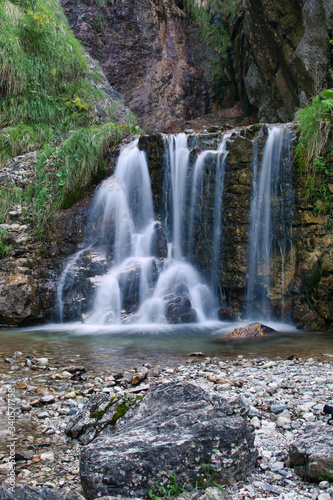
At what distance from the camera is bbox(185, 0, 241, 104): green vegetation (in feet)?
49.9

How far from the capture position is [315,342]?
5.78 meters

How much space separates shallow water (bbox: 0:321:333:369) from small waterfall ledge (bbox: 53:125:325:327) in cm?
59

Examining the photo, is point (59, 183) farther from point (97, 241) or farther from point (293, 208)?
point (293, 208)

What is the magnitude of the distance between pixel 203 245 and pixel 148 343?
11.2 ft

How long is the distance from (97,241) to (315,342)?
530cm

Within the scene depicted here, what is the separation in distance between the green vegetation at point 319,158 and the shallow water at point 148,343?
9.04ft

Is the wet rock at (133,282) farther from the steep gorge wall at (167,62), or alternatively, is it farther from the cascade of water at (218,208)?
the steep gorge wall at (167,62)

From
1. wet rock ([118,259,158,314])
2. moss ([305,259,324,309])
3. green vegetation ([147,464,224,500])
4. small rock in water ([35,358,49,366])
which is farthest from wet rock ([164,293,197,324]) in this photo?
green vegetation ([147,464,224,500])

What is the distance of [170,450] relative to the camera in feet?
6.24

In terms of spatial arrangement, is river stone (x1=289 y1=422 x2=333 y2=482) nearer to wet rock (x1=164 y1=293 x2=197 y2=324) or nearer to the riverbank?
the riverbank

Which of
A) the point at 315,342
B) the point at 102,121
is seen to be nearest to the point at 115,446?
the point at 315,342

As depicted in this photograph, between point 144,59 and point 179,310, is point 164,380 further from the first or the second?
point 144,59

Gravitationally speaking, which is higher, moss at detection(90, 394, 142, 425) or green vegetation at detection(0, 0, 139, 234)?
green vegetation at detection(0, 0, 139, 234)

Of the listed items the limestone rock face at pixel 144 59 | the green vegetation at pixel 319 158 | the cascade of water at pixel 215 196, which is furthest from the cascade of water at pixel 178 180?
the limestone rock face at pixel 144 59
